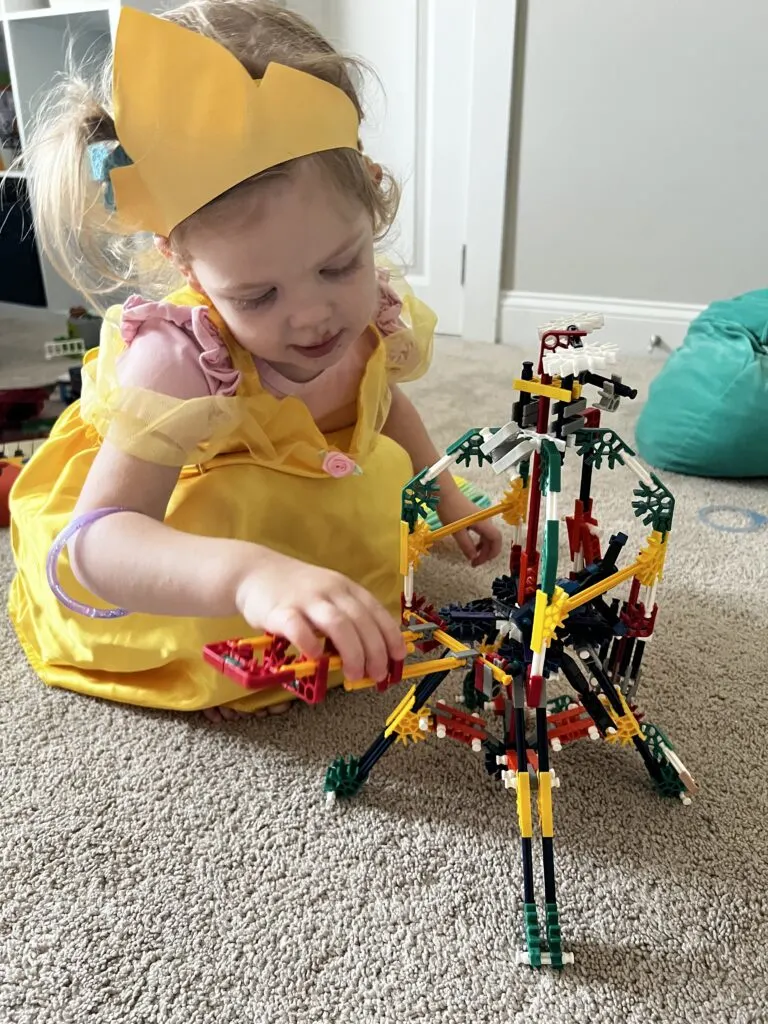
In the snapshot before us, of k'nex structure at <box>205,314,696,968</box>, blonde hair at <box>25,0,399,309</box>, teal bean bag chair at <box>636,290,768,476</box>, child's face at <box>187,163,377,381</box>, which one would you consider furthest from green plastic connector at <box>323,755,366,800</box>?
teal bean bag chair at <box>636,290,768,476</box>

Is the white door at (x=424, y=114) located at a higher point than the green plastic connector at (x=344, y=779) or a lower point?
higher

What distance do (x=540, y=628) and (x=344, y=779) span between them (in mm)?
247

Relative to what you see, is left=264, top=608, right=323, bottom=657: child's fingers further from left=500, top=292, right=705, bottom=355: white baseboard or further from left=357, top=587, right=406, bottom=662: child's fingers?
left=500, top=292, right=705, bottom=355: white baseboard

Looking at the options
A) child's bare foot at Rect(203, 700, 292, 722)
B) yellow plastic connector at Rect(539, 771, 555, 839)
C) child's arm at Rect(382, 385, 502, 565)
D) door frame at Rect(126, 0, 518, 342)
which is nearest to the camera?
yellow plastic connector at Rect(539, 771, 555, 839)

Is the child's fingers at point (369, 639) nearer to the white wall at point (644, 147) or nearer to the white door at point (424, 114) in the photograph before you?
the white door at point (424, 114)

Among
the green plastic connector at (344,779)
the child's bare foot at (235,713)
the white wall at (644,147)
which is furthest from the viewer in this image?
the white wall at (644,147)

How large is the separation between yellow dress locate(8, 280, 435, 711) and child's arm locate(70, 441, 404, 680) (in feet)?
0.12

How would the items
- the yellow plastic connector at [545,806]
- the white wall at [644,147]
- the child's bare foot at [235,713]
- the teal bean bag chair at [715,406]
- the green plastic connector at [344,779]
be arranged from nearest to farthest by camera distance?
the yellow plastic connector at [545,806], the green plastic connector at [344,779], the child's bare foot at [235,713], the teal bean bag chair at [715,406], the white wall at [644,147]

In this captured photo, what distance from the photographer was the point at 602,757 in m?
0.72

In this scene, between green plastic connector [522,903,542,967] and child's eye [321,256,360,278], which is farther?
child's eye [321,256,360,278]

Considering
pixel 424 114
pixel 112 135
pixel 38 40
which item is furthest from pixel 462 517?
pixel 38 40

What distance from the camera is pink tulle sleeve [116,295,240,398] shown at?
696mm

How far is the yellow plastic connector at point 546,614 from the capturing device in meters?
0.52

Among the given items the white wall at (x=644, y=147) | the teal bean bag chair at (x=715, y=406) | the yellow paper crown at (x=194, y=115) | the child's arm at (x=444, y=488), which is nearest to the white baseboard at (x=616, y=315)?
the white wall at (x=644, y=147)
